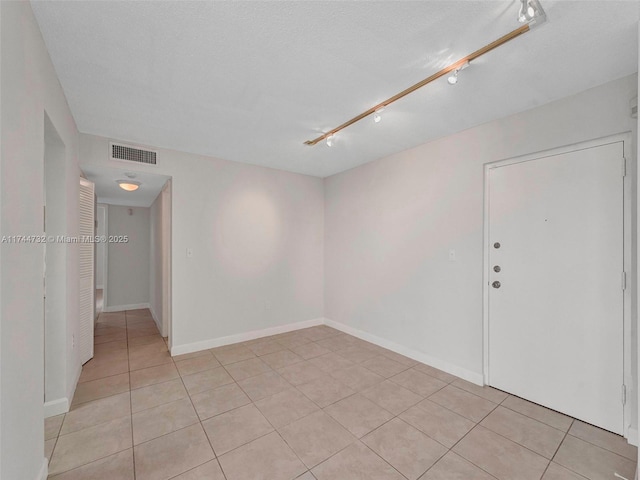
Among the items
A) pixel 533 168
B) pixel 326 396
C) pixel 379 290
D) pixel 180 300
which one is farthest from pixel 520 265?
pixel 180 300

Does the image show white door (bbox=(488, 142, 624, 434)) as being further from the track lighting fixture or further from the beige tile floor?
the track lighting fixture

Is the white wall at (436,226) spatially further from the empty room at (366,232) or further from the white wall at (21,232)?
the white wall at (21,232)

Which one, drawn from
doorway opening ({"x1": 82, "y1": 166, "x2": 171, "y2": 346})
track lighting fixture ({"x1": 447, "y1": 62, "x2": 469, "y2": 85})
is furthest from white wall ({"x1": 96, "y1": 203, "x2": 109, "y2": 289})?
track lighting fixture ({"x1": 447, "y1": 62, "x2": 469, "y2": 85})

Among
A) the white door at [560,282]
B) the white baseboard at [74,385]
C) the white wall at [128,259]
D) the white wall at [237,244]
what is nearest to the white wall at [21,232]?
the white baseboard at [74,385]

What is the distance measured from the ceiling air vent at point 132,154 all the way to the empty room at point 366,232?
0.08 ft

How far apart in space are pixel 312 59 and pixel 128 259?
6129 mm

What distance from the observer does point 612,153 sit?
206cm

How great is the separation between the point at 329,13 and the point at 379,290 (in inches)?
123

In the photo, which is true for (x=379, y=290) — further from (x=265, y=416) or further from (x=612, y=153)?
(x=612, y=153)

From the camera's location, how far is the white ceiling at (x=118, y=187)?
131 inches

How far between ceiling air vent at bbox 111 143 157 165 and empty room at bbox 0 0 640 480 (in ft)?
0.08

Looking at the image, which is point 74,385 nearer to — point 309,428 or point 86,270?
point 86,270

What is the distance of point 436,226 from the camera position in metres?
3.14

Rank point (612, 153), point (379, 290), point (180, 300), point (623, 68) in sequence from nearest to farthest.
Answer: point (623, 68), point (612, 153), point (180, 300), point (379, 290)
